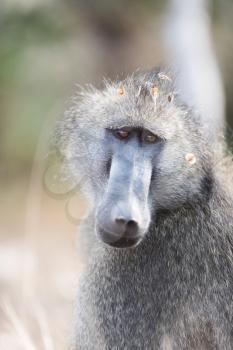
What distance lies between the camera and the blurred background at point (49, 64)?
7375 millimetres

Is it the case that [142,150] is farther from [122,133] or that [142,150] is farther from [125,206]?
[125,206]

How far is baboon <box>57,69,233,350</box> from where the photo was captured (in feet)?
10.4

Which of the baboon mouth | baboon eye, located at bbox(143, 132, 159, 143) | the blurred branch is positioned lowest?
the baboon mouth

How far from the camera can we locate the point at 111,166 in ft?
10.3

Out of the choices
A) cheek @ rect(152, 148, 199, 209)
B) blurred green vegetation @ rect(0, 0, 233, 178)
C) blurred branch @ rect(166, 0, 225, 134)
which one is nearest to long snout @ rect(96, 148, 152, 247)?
cheek @ rect(152, 148, 199, 209)

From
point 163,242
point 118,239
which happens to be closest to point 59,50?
point 163,242

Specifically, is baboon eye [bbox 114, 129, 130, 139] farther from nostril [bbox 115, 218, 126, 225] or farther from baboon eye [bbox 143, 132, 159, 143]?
nostril [bbox 115, 218, 126, 225]

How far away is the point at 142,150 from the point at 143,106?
190mm

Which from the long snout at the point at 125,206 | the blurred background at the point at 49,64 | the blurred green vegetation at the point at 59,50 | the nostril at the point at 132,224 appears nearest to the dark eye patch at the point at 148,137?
the long snout at the point at 125,206

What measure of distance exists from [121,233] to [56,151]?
0.82 m

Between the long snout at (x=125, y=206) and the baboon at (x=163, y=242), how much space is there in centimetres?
2

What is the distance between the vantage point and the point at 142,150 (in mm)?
3176

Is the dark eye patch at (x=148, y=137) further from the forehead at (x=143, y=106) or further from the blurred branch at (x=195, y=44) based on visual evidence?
the blurred branch at (x=195, y=44)

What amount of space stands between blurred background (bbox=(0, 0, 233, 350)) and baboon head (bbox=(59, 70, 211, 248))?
330cm
